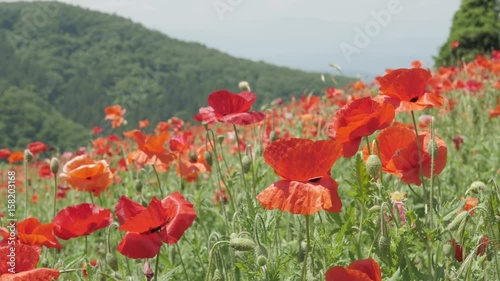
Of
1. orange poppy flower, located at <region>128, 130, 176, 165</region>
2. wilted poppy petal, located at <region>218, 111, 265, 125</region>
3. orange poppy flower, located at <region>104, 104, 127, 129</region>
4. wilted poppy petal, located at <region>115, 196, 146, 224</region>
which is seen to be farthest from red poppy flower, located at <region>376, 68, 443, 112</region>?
orange poppy flower, located at <region>104, 104, 127, 129</region>

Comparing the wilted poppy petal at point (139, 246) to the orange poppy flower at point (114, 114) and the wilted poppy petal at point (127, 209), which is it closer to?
the wilted poppy petal at point (127, 209)

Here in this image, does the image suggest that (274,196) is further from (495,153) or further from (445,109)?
(445,109)

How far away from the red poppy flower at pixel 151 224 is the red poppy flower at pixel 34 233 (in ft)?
1.18

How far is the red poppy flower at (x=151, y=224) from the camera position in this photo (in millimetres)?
1447

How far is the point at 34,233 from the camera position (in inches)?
69.4

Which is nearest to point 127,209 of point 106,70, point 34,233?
point 34,233

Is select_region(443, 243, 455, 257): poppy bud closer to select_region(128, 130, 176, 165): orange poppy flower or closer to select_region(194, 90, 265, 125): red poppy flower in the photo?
select_region(194, 90, 265, 125): red poppy flower

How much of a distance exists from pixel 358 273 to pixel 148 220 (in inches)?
21.7

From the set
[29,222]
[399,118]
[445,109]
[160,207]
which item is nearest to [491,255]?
[160,207]

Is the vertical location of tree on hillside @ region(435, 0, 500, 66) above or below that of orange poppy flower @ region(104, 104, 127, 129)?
above

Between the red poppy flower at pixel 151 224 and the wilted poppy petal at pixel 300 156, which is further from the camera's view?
the red poppy flower at pixel 151 224

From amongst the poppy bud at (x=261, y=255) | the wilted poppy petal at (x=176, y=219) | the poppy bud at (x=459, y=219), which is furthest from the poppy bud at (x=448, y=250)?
the wilted poppy petal at (x=176, y=219)

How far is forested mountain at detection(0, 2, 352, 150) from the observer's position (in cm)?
7281

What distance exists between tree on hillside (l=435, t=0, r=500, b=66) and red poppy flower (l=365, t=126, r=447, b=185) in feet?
49.0
